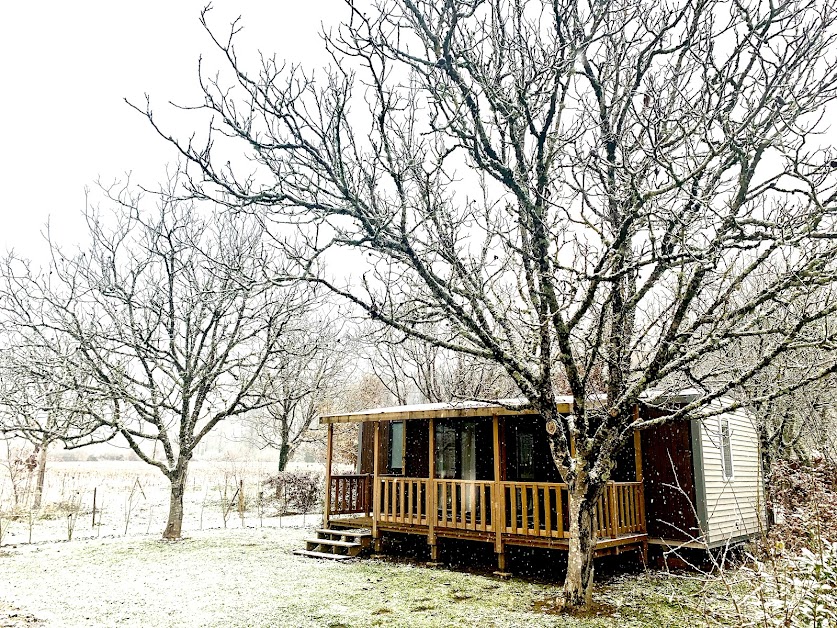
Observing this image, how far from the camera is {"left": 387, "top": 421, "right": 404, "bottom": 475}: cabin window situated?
1336cm

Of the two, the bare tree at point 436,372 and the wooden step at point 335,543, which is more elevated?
the bare tree at point 436,372

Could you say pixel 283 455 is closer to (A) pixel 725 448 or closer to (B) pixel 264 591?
(B) pixel 264 591

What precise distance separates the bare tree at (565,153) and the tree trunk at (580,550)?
0.03m

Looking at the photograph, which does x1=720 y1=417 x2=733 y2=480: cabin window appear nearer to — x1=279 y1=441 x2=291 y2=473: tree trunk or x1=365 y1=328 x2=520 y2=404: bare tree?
x1=365 y1=328 x2=520 y2=404: bare tree

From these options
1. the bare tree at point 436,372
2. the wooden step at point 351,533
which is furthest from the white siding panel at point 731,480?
the bare tree at point 436,372

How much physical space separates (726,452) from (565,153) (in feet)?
25.1

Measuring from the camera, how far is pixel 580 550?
23.3ft

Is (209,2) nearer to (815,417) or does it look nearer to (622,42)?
(622,42)

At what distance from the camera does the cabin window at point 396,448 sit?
1336 cm

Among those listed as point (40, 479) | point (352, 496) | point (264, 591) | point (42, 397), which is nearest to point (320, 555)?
point (352, 496)

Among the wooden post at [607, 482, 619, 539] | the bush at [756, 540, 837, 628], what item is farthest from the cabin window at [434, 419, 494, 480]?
the bush at [756, 540, 837, 628]

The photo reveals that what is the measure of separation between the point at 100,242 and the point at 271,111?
8553 millimetres

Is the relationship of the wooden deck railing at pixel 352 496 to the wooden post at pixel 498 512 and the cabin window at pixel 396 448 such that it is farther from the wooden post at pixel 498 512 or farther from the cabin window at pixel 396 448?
the wooden post at pixel 498 512

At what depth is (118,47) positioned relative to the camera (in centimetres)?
686
